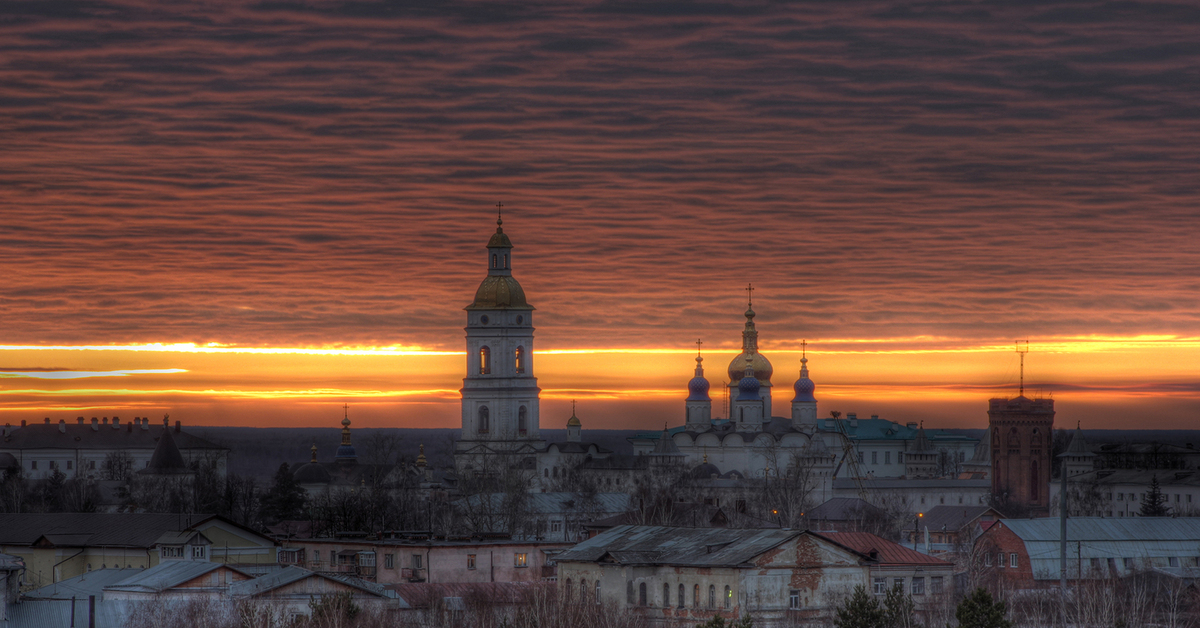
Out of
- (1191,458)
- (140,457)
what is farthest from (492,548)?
(1191,458)

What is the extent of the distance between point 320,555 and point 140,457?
350 ft

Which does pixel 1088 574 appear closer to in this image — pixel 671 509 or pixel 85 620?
pixel 671 509

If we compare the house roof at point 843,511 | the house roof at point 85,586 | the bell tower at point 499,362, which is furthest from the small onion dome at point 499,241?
the house roof at point 85,586

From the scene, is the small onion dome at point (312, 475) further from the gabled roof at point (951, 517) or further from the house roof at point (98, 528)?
the house roof at point (98, 528)

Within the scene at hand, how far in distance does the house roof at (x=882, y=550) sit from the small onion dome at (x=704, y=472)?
7633cm

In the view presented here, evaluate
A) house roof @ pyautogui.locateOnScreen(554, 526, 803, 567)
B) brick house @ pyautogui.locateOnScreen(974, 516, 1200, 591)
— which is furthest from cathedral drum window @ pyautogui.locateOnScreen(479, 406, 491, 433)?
house roof @ pyautogui.locateOnScreen(554, 526, 803, 567)

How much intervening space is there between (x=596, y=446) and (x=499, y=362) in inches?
410

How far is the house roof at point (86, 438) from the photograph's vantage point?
6900 inches

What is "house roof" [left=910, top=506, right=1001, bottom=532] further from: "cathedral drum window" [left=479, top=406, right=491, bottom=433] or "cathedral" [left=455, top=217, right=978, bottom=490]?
"cathedral drum window" [left=479, top=406, right=491, bottom=433]

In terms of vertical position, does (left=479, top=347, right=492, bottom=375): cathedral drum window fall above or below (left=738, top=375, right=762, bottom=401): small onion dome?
above

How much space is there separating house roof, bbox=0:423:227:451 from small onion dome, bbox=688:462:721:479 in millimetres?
48071

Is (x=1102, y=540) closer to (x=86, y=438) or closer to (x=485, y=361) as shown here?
(x=485, y=361)

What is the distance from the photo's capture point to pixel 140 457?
17788 centimetres

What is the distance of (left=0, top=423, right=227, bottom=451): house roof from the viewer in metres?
175
